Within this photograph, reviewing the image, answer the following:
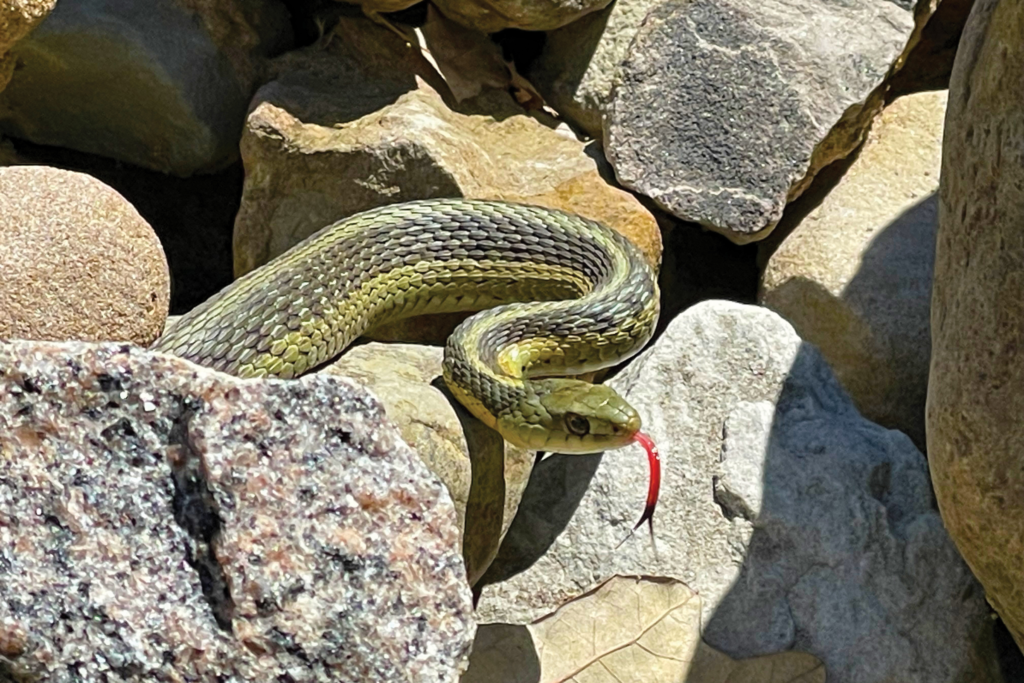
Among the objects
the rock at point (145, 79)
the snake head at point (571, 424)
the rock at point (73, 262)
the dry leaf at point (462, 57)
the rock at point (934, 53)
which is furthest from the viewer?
the rock at point (934, 53)

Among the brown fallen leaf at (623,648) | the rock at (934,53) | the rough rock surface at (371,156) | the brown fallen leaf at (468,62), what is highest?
the rock at (934,53)

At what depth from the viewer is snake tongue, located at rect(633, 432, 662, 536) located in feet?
12.5

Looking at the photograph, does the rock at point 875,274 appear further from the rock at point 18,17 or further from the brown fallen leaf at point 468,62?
the rock at point 18,17

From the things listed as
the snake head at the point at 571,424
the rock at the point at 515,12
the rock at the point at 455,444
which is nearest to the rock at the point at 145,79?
the rock at the point at 515,12

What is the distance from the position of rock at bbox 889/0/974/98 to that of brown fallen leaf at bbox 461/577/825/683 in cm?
269

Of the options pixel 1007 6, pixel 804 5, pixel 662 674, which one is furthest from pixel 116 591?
pixel 804 5

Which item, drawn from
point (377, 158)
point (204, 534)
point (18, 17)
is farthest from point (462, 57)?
point (204, 534)

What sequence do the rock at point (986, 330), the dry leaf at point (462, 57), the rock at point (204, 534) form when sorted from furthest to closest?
the dry leaf at point (462, 57)
the rock at point (986, 330)
the rock at point (204, 534)

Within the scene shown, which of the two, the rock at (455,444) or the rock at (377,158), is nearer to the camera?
the rock at (455,444)

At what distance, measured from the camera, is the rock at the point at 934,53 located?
536 centimetres

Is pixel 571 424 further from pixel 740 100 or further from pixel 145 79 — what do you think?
pixel 145 79

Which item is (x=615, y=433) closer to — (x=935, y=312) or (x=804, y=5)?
(x=935, y=312)

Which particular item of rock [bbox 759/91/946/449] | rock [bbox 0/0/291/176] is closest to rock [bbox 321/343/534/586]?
rock [bbox 0/0/291/176]

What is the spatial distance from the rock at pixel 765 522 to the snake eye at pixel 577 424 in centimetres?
35
